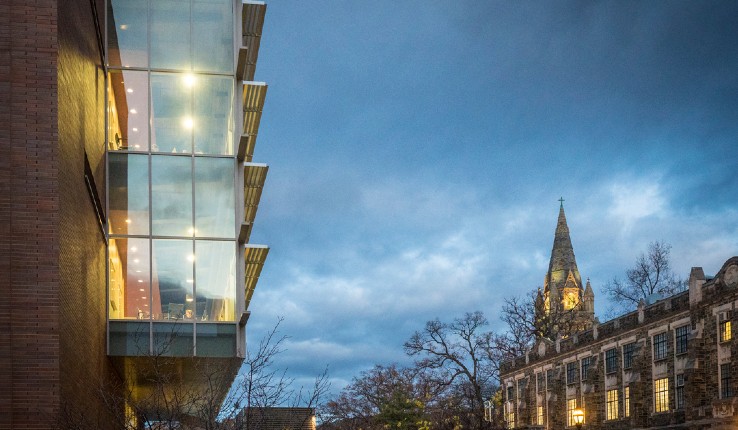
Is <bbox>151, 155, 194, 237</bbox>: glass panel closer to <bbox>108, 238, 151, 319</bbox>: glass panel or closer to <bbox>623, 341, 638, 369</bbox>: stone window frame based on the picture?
<bbox>108, 238, 151, 319</bbox>: glass panel

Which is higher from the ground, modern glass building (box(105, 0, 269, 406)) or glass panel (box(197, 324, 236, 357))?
modern glass building (box(105, 0, 269, 406))

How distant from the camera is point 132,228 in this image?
2655 centimetres

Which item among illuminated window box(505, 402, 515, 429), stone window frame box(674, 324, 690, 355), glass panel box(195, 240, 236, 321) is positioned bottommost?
illuminated window box(505, 402, 515, 429)

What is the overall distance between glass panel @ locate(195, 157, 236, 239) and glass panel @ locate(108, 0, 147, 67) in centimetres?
338

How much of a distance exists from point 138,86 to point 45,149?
401 inches

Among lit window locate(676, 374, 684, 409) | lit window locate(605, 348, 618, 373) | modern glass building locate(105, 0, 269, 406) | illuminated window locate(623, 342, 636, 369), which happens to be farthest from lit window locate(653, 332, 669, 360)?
modern glass building locate(105, 0, 269, 406)

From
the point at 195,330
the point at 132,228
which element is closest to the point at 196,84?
the point at 132,228

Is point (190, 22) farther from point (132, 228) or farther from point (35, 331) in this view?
point (35, 331)

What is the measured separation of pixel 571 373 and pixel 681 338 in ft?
57.1

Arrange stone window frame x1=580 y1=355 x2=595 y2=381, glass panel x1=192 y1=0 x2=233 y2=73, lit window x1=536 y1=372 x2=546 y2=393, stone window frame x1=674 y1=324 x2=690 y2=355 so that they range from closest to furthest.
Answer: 1. glass panel x1=192 y1=0 x2=233 y2=73
2. stone window frame x1=674 y1=324 x2=690 y2=355
3. stone window frame x1=580 y1=355 x2=595 y2=381
4. lit window x1=536 y1=372 x2=546 y2=393

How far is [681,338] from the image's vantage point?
49906 mm

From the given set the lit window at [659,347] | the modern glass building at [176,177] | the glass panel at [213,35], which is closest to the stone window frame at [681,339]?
the lit window at [659,347]

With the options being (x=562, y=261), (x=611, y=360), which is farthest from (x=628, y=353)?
(x=562, y=261)

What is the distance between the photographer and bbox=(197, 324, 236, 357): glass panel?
86.7 feet
